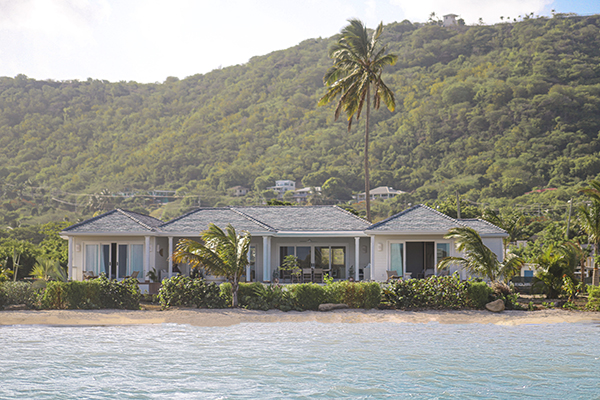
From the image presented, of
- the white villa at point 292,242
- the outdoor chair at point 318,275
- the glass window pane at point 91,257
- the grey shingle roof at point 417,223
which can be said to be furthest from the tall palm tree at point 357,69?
the glass window pane at point 91,257

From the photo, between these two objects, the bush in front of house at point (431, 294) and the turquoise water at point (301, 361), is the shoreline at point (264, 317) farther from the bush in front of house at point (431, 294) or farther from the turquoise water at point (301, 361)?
the turquoise water at point (301, 361)

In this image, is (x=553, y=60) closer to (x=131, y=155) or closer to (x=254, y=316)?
(x=131, y=155)

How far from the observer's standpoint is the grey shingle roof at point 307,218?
27.7m

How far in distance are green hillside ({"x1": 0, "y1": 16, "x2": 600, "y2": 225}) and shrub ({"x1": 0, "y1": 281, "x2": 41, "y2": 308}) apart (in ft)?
230

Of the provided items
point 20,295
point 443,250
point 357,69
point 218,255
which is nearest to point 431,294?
point 443,250

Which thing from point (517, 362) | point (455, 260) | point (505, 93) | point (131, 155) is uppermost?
point (505, 93)

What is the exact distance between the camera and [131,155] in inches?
4702

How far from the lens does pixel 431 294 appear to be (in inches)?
814

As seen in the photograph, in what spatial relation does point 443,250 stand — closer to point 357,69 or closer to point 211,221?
point 211,221

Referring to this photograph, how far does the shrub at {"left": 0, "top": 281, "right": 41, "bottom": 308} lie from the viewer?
818 inches

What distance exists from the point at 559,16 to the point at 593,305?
120 meters

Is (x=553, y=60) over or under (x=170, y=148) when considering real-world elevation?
over

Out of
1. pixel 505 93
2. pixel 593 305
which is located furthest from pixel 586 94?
pixel 593 305

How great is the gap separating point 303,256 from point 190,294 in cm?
880
